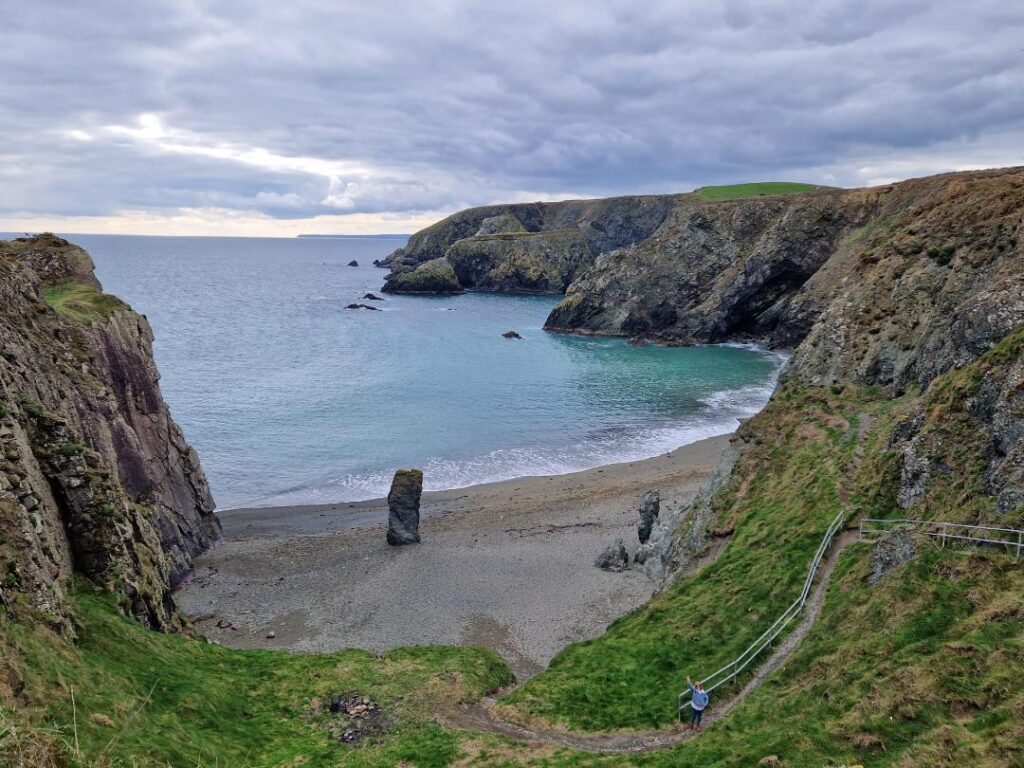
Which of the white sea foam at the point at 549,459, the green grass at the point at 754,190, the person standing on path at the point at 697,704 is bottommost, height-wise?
the white sea foam at the point at 549,459

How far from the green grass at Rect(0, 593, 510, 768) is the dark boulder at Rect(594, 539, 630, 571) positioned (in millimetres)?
10548

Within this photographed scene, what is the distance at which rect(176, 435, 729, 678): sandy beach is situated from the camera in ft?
91.6

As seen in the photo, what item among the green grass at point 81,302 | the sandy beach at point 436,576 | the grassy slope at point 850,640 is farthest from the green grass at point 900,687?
the green grass at point 81,302

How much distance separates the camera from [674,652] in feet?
66.7

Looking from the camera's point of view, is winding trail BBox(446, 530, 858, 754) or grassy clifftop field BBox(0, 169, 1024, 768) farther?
winding trail BBox(446, 530, 858, 754)

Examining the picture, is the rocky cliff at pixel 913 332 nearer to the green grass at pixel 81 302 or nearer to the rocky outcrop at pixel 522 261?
the green grass at pixel 81 302

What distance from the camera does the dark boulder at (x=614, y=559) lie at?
108 ft

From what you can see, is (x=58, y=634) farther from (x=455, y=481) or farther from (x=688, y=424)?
(x=688, y=424)

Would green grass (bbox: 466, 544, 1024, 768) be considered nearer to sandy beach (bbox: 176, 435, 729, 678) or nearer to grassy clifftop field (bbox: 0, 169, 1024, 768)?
grassy clifftop field (bbox: 0, 169, 1024, 768)

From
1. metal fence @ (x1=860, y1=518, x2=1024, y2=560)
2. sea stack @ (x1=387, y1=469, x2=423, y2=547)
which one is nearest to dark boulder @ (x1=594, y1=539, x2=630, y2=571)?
sea stack @ (x1=387, y1=469, x2=423, y2=547)

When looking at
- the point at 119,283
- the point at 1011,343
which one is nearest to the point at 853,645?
the point at 1011,343

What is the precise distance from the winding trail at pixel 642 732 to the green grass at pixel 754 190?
106 m

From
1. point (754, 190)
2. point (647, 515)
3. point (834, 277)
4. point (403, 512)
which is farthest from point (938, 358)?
point (754, 190)

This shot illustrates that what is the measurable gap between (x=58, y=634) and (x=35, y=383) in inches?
477
